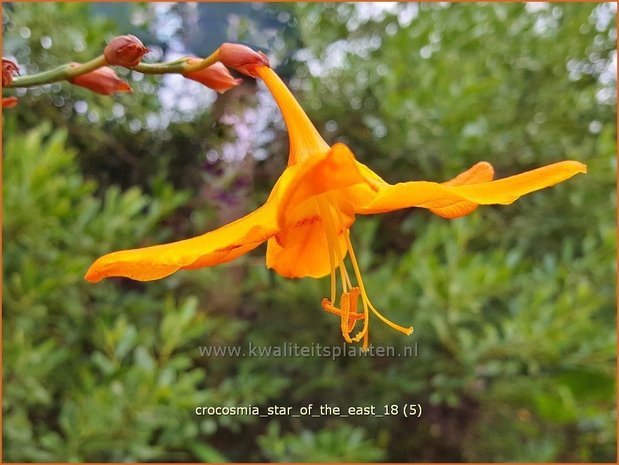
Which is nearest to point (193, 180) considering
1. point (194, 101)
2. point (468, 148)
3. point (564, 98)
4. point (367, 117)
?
point (194, 101)

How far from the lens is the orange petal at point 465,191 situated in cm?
47

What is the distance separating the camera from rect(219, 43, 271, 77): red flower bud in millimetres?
522

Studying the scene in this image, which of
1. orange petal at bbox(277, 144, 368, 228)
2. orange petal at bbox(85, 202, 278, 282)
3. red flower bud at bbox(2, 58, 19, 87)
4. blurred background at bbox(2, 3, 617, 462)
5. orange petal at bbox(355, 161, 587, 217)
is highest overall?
blurred background at bbox(2, 3, 617, 462)

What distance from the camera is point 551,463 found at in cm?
158

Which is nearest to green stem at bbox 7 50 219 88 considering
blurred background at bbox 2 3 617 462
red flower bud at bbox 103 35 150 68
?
red flower bud at bbox 103 35 150 68

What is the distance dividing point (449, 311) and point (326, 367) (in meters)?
0.34

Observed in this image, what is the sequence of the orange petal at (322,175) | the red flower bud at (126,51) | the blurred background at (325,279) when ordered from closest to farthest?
the orange petal at (322,175), the red flower bud at (126,51), the blurred background at (325,279)

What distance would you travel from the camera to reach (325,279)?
156 centimetres

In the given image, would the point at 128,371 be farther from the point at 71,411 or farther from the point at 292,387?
the point at 292,387

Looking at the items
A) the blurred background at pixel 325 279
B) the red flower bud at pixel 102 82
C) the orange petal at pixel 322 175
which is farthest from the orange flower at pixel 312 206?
the blurred background at pixel 325 279

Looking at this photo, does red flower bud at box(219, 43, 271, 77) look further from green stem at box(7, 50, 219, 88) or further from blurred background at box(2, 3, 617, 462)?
blurred background at box(2, 3, 617, 462)

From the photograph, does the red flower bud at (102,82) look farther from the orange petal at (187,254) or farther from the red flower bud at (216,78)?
the orange petal at (187,254)

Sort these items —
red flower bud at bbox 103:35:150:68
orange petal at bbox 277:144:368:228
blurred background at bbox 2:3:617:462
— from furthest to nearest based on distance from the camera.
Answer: blurred background at bbox 2:3:617:462 < red flower bud at bbox 103:35:150:68 < orange petal at bbox 277:144:368:228

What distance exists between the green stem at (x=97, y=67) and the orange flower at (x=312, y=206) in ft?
0.14
